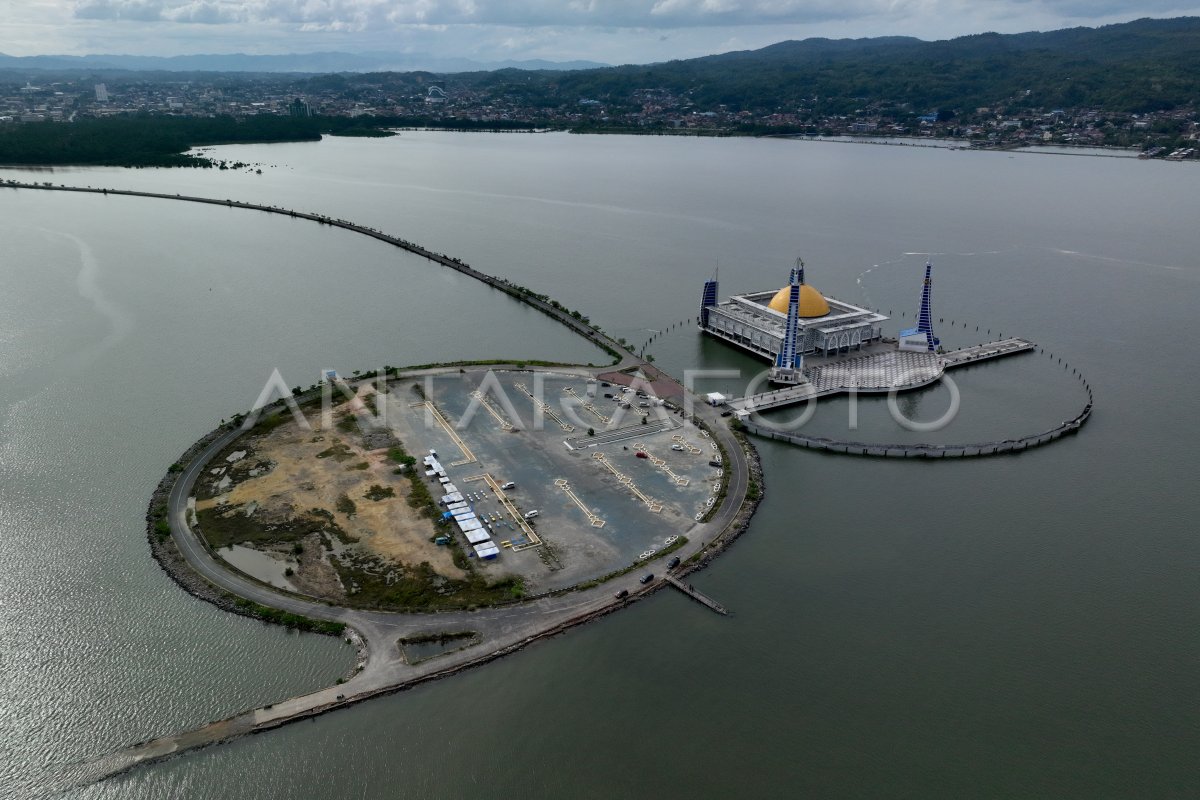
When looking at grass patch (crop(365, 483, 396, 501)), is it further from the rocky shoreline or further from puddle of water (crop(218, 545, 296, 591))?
the rocky shoreline

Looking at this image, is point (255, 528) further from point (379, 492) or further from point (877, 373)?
point (877, 373)

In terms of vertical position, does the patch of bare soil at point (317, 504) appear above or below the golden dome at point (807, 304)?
below

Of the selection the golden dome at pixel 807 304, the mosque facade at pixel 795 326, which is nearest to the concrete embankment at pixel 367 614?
the mosque facade at pixel 795 326

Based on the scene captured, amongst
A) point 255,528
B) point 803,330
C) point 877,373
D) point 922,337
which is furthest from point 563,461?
point 922,337

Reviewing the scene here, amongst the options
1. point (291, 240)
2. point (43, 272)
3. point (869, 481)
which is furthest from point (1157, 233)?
point (43, 272)

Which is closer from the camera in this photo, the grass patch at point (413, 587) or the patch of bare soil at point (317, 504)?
the grass patch at point (413, 587)

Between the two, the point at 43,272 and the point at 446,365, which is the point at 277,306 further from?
the point at 43,272

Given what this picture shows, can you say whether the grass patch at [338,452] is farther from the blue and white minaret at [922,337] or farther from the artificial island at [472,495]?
the blue and white minaret at [922,337]
